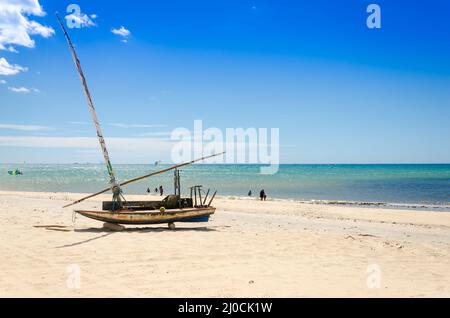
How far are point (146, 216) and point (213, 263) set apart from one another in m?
7.68

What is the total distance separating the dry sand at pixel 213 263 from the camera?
33.8 ft

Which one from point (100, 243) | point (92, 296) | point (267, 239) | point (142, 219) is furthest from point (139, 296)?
point (142, 219)

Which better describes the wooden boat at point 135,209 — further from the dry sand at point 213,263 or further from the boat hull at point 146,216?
the dry sand at point 213,263

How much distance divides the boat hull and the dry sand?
23.6 inches

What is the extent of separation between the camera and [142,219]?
1958 cm

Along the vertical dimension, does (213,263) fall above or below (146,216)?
below

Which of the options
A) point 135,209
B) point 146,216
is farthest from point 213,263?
point 135,209

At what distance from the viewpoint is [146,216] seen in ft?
64.4

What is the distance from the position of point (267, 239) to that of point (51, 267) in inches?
371

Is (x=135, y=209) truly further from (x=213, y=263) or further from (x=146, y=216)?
(x=213, y=263)

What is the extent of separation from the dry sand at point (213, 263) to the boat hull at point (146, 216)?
599mm

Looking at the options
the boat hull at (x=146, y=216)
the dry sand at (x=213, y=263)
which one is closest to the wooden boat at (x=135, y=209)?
the boat hull at (x=146, y=216)

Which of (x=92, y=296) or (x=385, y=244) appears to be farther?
(x=385, y=244)
